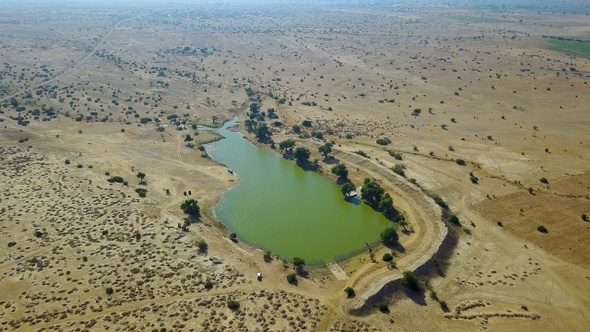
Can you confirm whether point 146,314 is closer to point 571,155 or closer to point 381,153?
point 381,153

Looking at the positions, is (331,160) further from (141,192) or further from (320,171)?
(141,192)

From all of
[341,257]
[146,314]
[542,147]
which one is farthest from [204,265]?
[542,147]

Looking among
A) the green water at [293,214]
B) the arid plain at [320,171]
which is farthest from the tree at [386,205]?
the arid plain at [320,171]

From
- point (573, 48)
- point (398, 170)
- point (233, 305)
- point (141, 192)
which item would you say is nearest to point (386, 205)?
point (398, 170)

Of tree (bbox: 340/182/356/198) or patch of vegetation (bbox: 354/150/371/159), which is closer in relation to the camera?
tree (bbox: 340/182/356/198)

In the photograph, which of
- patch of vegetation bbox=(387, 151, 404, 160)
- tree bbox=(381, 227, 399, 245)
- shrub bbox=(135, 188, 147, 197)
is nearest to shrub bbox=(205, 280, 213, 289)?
tree bbox=(381, 227, 399, 245)

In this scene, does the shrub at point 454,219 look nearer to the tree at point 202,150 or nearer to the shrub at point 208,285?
the shrub at point 208,285

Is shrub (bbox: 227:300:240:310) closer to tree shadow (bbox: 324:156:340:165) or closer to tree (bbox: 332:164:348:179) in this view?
tree (bbox: 332:164:348:179)
